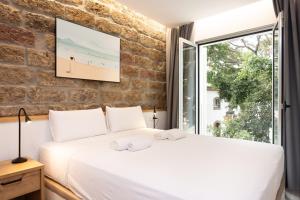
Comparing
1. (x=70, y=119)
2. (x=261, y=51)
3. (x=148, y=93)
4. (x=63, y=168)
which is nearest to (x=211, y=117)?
(x=261, y=51)

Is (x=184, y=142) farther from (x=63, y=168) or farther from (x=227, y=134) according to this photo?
(x=227, y=134)

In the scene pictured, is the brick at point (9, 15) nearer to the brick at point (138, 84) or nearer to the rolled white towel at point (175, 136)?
the brick at point (138, 84)

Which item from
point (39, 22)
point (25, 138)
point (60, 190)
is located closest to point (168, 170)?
point (60, 190)

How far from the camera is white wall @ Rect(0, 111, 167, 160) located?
1898mm

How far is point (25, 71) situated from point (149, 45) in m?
2.22

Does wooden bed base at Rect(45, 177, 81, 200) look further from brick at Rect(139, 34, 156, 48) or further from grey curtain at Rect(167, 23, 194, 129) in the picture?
brick at Rect(139, 34, 156, 48)

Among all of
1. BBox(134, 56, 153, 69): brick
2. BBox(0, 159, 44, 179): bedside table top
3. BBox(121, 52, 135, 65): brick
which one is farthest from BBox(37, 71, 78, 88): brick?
BBox(134, 56, 153, 69): brick

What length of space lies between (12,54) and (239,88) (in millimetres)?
4643

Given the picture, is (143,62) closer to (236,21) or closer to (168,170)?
(236,21)

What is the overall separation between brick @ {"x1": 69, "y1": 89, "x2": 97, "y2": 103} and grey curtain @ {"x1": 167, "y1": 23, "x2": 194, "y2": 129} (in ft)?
5.35

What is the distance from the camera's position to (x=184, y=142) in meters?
2.18

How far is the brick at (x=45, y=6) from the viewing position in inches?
81.8

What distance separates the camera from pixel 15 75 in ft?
6.60

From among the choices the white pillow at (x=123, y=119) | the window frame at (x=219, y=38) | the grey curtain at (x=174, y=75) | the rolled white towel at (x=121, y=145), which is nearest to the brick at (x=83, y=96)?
the white pillow at (x=123, y=119)
